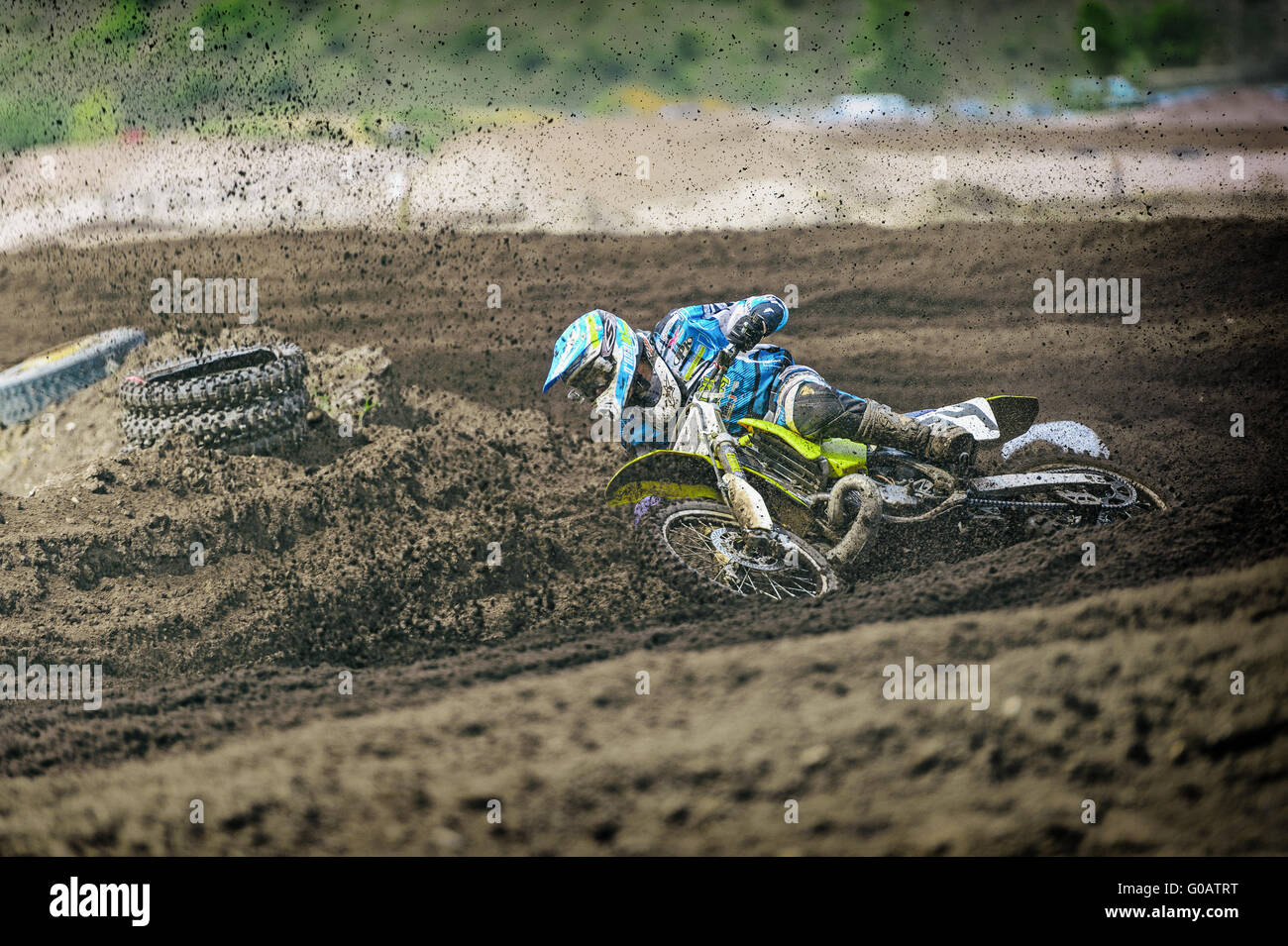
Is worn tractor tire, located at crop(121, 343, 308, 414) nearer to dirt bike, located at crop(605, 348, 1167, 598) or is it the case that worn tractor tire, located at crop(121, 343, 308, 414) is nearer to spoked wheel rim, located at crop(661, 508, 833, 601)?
dirt bike, located at crop(605, 348, 1167, 598)

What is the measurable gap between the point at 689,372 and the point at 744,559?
1.56m

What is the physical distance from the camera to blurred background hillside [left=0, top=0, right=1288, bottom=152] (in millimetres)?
12484

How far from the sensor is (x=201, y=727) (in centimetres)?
653

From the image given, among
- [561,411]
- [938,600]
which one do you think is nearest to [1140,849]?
[938,600]

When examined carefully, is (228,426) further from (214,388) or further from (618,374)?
(618,374)

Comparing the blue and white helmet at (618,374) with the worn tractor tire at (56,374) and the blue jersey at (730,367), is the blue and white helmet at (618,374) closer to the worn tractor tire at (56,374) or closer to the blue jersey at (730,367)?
the blue jersey at (730,367)

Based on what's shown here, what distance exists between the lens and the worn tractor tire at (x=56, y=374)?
33.8 ft

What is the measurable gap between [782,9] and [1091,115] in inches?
208

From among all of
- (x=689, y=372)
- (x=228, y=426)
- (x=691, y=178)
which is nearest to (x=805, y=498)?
(x=689, y=372)

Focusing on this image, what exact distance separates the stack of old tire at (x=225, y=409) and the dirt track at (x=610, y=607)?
249mm

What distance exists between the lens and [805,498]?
7.40m

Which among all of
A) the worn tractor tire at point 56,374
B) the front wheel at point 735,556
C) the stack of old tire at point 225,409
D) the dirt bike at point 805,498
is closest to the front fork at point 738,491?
the dirt bike at point 805,498
